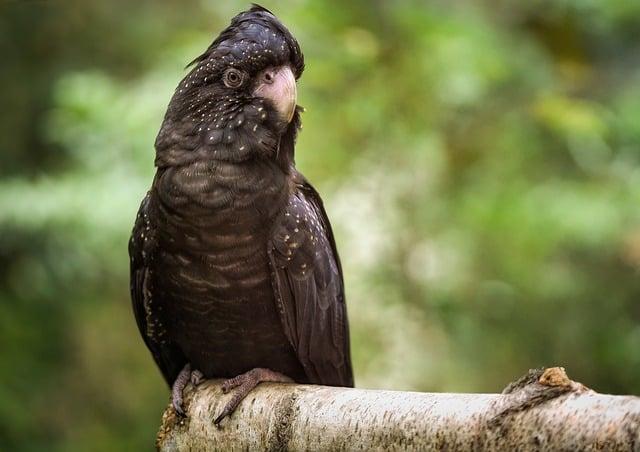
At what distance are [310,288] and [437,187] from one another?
6.92 ft

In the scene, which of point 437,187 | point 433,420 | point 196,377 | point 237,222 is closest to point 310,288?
point 237,222

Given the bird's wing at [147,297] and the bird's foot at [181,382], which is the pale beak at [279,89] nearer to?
the bird's wing at [147,297]

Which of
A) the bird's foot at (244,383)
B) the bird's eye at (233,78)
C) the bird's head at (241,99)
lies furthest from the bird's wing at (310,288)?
the bird's eye at (233,78)

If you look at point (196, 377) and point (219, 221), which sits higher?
point (219, 221)

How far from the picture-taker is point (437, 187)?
15.7 feet

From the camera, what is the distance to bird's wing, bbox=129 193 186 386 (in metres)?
2.84

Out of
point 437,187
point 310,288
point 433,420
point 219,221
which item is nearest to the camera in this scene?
point 433,420

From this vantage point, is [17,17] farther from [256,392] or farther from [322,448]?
[322,448]

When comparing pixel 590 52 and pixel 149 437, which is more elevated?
pixel 590 52

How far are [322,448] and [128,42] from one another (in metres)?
4.24

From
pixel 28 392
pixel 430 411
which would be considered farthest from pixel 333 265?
pixel 28 392

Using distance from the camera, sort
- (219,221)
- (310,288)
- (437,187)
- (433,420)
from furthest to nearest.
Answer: (437,187) → (310,288) → (219,221) → (433,420)

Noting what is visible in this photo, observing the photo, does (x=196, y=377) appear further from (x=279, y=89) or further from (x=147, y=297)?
(x=279, y=89)

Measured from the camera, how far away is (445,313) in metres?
4.62
